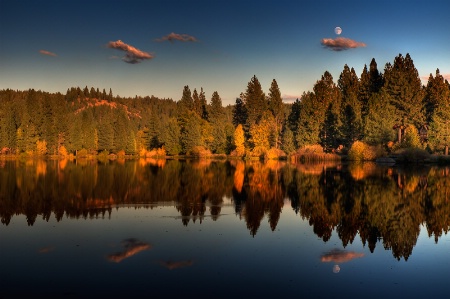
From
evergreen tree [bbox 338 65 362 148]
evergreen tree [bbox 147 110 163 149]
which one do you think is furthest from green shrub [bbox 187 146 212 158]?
evergreen tree [bbox 338 65 362 148]

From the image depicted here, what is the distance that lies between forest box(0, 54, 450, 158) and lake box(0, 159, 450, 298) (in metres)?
57.2

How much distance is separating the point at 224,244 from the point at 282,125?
383 feet

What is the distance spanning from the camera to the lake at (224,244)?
1262 centimetres

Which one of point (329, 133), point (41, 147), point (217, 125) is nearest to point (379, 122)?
point (329, 133)

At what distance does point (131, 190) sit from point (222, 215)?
13.8 m

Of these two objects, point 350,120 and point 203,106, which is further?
point 203,106

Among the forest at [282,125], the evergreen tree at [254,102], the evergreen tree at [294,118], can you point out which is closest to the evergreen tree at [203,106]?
the forest at [282,125]

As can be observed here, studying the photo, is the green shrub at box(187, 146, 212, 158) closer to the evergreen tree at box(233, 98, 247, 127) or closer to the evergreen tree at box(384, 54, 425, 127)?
the evergreen tree at box(233, 98, 247, 127)

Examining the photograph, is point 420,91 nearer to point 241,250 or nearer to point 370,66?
point 370,66

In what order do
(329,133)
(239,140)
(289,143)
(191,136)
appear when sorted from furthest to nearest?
(191,136), (239,140), (289,143), (329,133)

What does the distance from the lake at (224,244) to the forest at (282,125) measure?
5724 centimetres

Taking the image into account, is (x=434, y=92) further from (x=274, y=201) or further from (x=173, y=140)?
(x=274, y=201)

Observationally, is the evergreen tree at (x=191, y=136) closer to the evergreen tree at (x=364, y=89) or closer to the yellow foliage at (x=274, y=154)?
the yellow foliage at (x=274, y=154)

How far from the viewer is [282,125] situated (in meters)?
133
